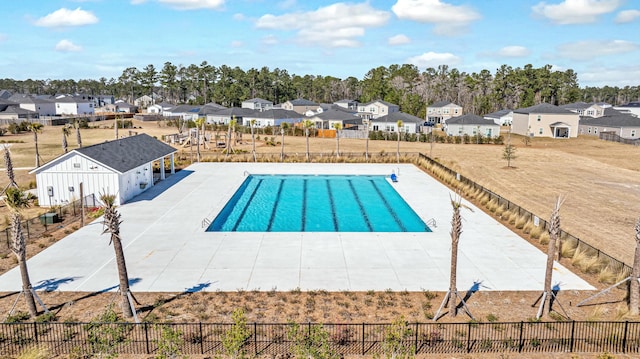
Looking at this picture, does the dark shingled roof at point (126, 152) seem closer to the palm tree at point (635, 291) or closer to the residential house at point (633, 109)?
the palm tree at point (635, 291)

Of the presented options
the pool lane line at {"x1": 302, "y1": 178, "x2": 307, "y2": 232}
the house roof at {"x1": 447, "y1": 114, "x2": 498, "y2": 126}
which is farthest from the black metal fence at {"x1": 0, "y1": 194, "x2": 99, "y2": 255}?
the house roof at {"x1": 447, "y1": 114, "x2": 498, "y2": 126}

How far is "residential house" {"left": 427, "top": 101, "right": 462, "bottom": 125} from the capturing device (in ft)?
308

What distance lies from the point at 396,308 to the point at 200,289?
22.7 feet

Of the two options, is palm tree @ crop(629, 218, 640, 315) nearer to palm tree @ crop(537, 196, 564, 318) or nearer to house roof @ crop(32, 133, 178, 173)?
palm tree @ crop(537, 196, 564, 318)

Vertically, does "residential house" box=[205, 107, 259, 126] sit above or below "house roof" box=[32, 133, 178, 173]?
above

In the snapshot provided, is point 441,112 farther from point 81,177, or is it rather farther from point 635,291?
point 635,291

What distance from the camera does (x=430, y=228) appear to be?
24.7 metres

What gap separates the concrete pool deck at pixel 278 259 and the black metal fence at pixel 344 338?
9.95 ft

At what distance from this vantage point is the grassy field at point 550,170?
25906 millimetres

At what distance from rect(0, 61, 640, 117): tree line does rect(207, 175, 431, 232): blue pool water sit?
63.1 m

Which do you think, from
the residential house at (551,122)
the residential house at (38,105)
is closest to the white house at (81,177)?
the residential house at (551,122)

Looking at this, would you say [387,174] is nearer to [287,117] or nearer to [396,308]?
[396,308]

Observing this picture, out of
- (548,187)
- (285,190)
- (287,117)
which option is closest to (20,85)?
(287,117)

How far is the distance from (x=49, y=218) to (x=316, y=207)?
14.9 metres
